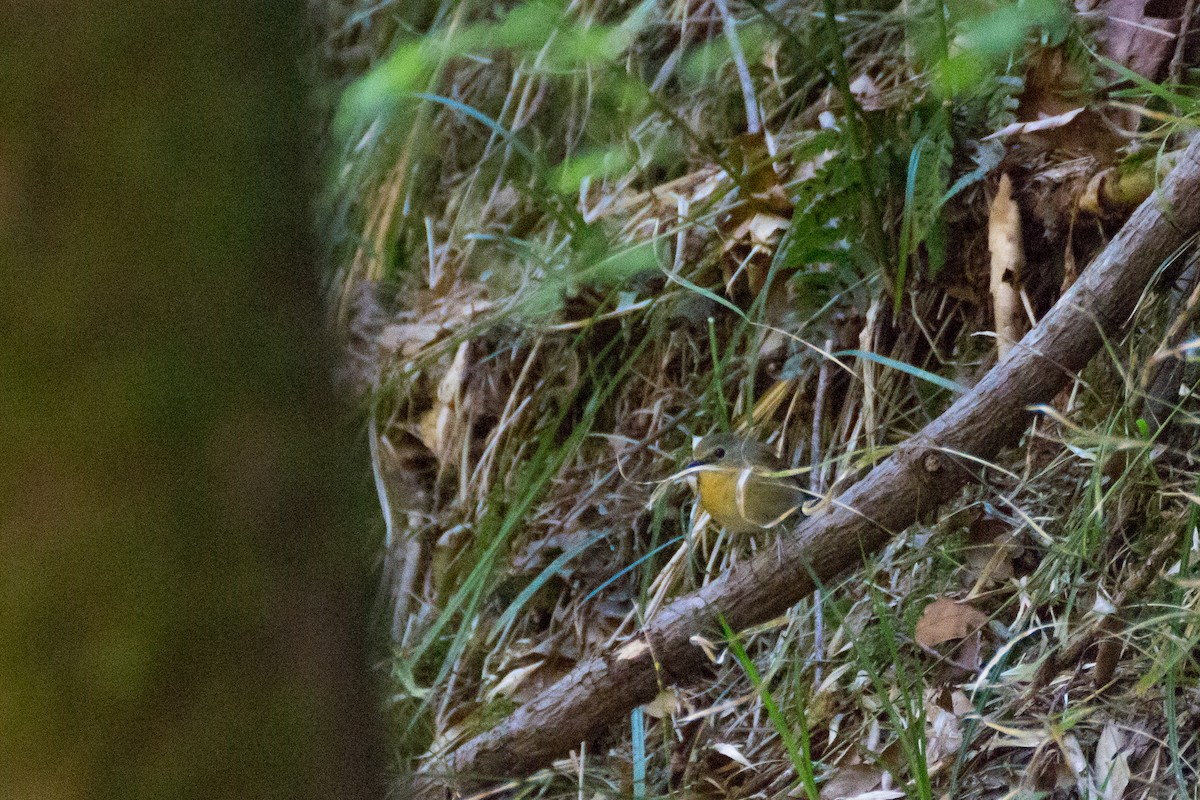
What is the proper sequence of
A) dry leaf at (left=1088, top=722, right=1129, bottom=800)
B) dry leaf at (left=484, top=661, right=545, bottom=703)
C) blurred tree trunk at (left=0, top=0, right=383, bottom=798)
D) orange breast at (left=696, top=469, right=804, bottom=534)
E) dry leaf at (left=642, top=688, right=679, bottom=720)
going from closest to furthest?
blurred tree trunk at (left=0, top=0, right=383, bottom=798)
dry leaf at (left=1088, top=722, right=1129, bottom=800)
orange breast at (left=696, top=469, right=804, bottom=534)
dry leaf at (left=642, top=688, right=679, bottom=720)
dry leaf at (left=484, top=661, right=545, bottom=703)

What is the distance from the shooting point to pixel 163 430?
64cm

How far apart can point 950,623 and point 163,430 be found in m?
2.11

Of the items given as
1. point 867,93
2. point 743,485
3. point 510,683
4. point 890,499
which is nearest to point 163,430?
point 890,499

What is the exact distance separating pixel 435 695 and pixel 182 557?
2519 mm

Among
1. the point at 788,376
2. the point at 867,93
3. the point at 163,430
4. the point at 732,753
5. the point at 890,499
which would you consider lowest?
the point at 732,753

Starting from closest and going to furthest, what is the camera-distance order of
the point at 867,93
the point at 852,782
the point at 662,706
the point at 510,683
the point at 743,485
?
the point at 852,782 → the point at 743,485 → the point at 662,706 → the point at 510,683 → the point at 867,93

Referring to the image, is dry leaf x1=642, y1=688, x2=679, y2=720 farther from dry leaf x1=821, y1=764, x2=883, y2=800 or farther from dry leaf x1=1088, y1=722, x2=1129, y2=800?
dry leaf x1=1088, y1=722, x2=1129, y2=800

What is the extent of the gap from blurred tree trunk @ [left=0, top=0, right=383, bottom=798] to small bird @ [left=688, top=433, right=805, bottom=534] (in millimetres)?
1651

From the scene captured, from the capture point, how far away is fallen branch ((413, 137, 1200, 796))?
6.68ft

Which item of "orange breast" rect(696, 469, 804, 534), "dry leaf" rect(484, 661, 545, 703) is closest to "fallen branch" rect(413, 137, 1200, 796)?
"orange breast" rect(696, 469, 804, 534)

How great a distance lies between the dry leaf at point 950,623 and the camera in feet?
7.99

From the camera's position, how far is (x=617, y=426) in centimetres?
335

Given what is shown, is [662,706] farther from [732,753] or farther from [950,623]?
[950,623]

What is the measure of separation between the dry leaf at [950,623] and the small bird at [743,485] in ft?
1.18
